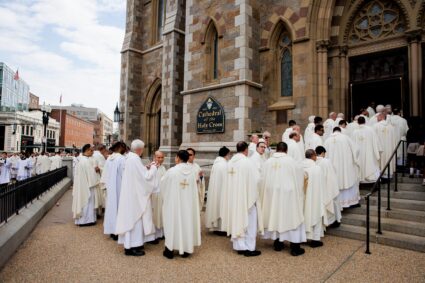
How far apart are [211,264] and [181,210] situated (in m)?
1.05

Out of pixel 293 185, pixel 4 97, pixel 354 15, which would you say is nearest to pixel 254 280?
pixel 293 185

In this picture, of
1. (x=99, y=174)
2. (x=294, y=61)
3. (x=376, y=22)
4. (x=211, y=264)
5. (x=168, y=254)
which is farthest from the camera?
(x=294, y=61)

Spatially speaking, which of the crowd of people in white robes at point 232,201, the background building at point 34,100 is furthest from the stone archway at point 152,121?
the background building at point 34,100

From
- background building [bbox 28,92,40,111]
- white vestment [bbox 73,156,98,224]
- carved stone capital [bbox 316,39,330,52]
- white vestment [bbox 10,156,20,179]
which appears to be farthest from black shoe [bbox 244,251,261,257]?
background building [bbox 28,92,40,111]

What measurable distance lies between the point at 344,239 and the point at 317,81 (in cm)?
633

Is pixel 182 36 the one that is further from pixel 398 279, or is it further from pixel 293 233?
pixel 398 279

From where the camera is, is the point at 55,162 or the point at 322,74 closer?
the point at 322,74

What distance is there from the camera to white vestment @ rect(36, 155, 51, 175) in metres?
18.3

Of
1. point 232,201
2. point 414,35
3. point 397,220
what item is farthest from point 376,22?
point 232,201

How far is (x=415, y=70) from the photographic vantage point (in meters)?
9.64

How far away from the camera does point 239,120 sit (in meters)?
11.5

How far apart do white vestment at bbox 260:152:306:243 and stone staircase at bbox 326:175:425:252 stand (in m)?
1.49

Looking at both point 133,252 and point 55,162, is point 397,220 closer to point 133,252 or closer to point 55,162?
point 133,252

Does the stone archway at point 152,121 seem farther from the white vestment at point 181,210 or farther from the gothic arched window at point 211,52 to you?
the white vestment at point 181,210
